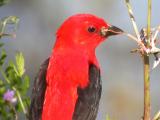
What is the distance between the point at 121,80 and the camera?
411 inches

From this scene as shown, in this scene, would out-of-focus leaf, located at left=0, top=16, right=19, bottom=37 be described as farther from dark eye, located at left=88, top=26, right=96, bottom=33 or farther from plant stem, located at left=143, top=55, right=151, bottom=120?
dark eye, located at left=88, top=26, right=96, bottom=33

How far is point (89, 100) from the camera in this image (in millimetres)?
5328

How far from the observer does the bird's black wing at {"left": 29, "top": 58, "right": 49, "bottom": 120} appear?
5184 millimetres

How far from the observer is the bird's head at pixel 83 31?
5781 mm

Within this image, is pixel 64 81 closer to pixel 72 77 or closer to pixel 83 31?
pixel 72 77

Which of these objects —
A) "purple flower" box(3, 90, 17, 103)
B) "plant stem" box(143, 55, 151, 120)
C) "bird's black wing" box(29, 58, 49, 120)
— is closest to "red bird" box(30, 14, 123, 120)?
"bird's black wing" box(29, 58, 49, 120)

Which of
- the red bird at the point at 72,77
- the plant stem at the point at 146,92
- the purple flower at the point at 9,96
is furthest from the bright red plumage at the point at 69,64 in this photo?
the plant stem at the point at 146,92

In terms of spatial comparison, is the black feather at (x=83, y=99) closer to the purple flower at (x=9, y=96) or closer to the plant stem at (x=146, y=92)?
the purple flower at (x=9, y=96)

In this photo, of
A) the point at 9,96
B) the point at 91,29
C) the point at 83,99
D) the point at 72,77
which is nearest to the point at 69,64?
the point at 72,77

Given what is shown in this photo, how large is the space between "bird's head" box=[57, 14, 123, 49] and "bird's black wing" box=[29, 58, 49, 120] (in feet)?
1.34

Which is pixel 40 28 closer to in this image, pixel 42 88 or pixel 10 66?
pixel 42 88

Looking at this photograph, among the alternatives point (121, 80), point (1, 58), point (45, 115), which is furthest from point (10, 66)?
point (121, 80)

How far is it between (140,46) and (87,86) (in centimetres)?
154

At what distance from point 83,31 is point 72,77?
33.6 inches
